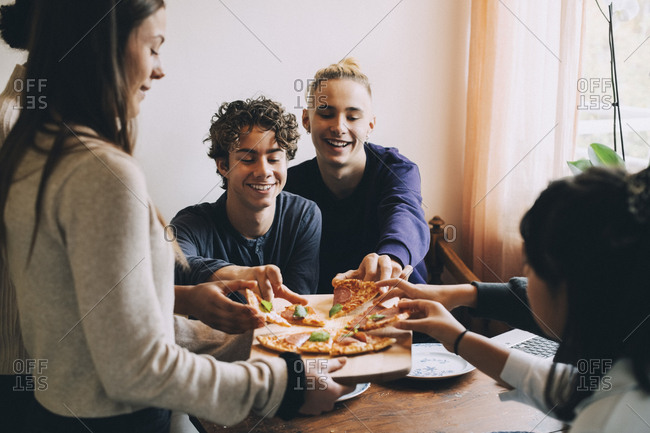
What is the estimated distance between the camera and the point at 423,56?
288 centimetres

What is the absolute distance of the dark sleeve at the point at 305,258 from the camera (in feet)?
6.52

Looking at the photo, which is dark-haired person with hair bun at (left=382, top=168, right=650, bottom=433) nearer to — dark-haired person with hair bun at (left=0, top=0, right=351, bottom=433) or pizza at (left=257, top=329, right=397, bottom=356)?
pizza at (left=257, top=329, right=397, bottom=356)

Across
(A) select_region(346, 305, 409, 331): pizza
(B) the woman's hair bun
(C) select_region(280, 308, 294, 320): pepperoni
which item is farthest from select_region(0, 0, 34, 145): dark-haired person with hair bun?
(A) select_region(346, 305, 409, 331): pizza

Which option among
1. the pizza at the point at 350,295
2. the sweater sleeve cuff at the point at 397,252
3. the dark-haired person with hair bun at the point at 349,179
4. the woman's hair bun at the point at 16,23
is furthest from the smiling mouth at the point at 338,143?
the woman's hair bun at the point at 16,23

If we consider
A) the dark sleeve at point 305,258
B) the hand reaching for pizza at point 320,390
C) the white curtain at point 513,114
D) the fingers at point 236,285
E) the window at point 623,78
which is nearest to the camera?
the hand reaching for pizza at point 320,390

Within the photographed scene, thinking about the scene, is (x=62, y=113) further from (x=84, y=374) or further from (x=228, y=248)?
(x=228, y=248)

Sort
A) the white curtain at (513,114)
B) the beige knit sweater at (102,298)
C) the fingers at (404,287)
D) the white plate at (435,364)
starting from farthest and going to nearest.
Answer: the white curtain at (513,114) < the fingers at (404,287) < the white plate at (435,364) < the beige knit sweater at (102,298)

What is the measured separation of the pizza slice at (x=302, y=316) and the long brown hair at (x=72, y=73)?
0.77 meters

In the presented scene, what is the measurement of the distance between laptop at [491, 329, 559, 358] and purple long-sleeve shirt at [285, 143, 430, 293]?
0.50 m

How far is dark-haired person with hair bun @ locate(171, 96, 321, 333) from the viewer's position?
75.2 inches

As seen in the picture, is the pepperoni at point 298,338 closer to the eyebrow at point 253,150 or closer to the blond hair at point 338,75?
the eyebrow at point 253,150

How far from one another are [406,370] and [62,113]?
0.83 meters

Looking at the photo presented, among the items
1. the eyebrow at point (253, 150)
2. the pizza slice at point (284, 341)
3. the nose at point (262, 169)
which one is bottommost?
the pizza slice at point (284, 341)

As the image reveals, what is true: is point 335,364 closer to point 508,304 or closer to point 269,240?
point 508,304
